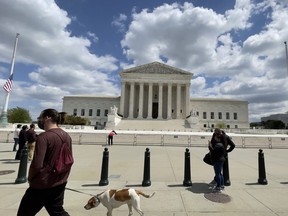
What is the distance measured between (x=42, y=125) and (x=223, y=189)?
18.4 feet

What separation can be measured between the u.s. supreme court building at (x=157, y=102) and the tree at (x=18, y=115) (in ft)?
70.8

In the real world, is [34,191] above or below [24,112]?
below


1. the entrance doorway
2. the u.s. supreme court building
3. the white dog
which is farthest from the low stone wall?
the entrance doorway

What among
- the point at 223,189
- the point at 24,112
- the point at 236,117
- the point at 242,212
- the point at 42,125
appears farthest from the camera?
the point at 236,117

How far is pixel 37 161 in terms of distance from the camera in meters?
2.69

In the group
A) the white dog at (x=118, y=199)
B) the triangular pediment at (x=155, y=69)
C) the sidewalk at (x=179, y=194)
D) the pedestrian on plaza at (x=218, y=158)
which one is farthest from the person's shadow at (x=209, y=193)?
the triangular pediment at (x=155, y=69)

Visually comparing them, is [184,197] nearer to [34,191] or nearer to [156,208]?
[156,208]

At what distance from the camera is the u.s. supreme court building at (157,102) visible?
2815 inches

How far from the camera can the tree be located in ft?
208

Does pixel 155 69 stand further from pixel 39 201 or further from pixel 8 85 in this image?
pixel 39 201

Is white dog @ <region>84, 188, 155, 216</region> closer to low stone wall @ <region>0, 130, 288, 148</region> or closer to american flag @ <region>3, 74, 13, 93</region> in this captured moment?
low stone wall @ <region>0, 130, 288, 148</region>

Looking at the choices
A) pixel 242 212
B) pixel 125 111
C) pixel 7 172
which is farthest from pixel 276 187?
pixel 125 111

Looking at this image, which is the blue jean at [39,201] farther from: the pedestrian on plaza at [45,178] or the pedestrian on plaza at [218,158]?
the pedestrian on plaza at [218,158]

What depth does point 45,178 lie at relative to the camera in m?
2.77
